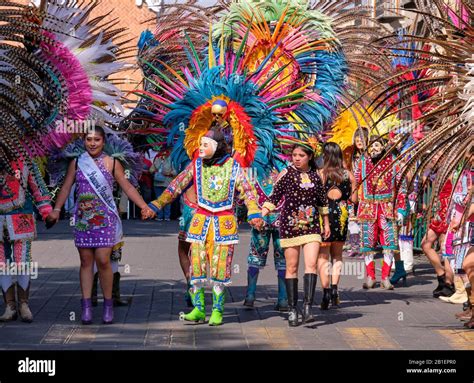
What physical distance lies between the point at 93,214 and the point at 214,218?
3.57ft

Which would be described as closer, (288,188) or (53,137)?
(53,137)

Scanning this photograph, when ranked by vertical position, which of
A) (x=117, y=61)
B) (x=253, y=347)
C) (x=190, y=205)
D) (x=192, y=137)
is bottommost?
(x=253, y=347)

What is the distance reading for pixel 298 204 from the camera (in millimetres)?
10336

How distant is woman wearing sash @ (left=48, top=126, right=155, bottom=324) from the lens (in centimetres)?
1004

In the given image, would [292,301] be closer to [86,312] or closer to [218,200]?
[218,200]

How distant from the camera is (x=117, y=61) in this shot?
34.8ft

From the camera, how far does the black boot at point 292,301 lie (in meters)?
9.98

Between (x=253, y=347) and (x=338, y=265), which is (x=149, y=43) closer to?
(x=338, y=265)

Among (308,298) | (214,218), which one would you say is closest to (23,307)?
(214,218)

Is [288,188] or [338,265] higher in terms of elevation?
[288,188]

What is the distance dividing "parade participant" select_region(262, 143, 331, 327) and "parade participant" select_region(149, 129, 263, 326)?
0.91 feet

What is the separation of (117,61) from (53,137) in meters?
1.24
